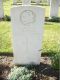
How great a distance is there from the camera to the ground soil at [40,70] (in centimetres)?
482

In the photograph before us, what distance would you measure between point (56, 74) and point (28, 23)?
1.29 meters

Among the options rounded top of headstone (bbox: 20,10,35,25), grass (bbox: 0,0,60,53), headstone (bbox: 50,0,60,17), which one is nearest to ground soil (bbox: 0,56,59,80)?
grass (bbox: 0,0,60,53)

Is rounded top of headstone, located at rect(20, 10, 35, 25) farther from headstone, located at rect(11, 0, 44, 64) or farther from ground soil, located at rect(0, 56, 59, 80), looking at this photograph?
ground soil, located at rect(0, 56, 59, 80)

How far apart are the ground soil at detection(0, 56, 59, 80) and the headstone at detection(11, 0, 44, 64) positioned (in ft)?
0.66

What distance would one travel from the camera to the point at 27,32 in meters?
5.11

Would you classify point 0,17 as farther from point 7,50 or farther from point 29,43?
point 29,43

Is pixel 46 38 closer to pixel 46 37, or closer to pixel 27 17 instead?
pixel 46 37

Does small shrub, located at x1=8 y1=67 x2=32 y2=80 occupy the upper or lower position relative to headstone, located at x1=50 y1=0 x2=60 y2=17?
lower

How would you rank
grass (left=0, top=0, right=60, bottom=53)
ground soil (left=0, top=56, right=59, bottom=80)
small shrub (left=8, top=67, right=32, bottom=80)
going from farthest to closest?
1. grass (left=0, top=0, right=60, bottom=53)
2. ground soil (left=0, top=56, right=59, bottom=80)
3. small shrub (left=8, top=67, right=32, bottom=80)

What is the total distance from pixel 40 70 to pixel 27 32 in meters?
0.92

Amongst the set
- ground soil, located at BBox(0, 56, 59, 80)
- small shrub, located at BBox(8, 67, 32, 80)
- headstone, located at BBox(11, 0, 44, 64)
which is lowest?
ground soil, located at BBox(0, 56, 59, 80)

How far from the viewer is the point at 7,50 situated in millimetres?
6531

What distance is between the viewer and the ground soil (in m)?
4.82

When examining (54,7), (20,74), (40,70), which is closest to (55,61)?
(40,70)
